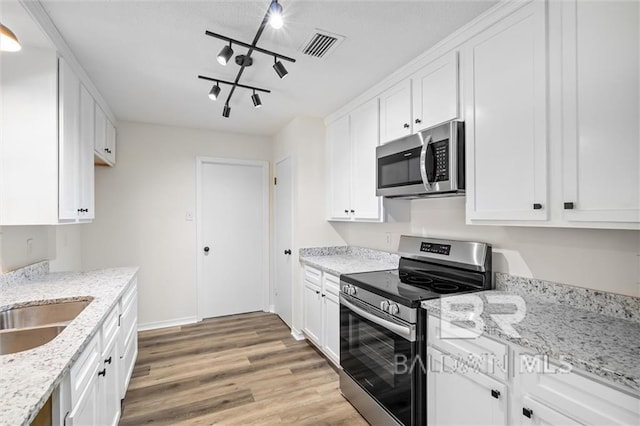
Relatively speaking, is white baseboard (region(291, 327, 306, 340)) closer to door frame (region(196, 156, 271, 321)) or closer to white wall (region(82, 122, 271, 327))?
door frame (region(196, 156, 271, 321))

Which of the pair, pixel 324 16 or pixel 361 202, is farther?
pixel 361 202

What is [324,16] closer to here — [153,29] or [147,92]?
[153,29]

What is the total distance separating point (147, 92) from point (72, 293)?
1.80 metres

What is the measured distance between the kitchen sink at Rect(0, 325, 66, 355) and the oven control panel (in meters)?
2.27

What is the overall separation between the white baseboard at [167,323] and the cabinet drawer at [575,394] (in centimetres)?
372

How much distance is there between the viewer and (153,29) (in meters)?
1.85

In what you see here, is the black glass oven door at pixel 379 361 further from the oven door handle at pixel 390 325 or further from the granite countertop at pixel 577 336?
the granite countertop at pixel 577 336

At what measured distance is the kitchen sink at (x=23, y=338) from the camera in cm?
149

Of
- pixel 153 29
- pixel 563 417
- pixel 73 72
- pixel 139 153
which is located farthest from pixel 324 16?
pixel 139 153

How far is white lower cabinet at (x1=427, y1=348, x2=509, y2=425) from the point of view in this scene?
1.32 metres

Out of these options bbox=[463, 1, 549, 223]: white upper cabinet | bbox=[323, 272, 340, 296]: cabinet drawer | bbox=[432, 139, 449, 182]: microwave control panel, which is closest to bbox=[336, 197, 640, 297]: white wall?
bbox=[463, 1, 549, 223]: white upper cabinet

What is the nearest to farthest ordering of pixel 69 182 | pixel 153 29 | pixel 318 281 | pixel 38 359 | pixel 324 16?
pixel 38 359
pixel 324 16
pixel 153 29
pixel 69 182
pixel 318 281

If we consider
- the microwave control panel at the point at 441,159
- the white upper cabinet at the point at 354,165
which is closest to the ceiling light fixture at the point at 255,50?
the white upper cabinet at the point at 354,165

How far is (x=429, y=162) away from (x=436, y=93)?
1.53 feet
